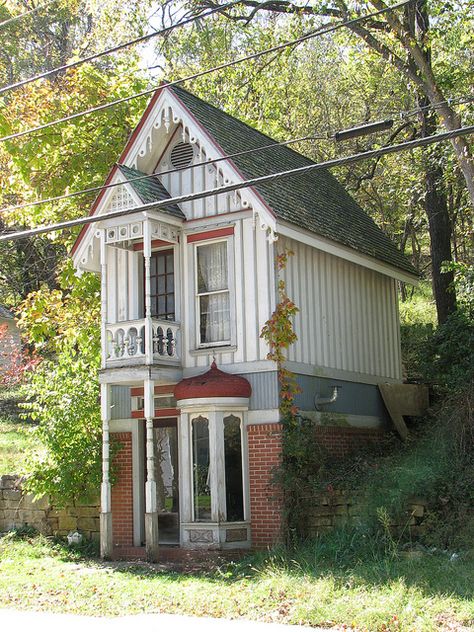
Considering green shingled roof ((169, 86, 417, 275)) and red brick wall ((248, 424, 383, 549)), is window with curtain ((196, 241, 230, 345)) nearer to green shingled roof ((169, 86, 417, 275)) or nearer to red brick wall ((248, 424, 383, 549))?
green shingled roof ((169, 86, 417, 275))

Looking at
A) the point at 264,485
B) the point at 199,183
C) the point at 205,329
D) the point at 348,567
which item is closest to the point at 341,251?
the point at 199,183

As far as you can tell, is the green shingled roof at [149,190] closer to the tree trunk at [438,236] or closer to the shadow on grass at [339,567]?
the shadow on grass at [339,567]

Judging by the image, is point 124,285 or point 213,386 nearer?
point 213,386

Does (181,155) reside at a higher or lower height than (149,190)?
higher

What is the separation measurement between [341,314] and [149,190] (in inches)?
198

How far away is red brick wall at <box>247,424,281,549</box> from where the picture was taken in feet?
52.0

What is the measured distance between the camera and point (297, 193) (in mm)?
19016

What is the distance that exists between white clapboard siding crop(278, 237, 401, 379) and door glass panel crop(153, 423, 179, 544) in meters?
3.24

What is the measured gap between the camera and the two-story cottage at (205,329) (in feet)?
53.5

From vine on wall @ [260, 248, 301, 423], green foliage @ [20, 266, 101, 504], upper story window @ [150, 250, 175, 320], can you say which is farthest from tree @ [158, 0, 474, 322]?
green foliage @ [20, 266, 101, 504]

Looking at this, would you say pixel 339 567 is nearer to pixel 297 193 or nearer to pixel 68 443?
pixel 68 443

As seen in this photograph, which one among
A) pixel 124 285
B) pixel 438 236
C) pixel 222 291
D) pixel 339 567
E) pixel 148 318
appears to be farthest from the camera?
pixel 438 236

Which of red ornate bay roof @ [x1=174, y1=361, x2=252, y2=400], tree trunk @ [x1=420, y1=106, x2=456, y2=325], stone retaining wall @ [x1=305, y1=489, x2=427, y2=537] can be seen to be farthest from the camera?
tree trunk @ [x1=420, y1=106, x2=456, y2=325]

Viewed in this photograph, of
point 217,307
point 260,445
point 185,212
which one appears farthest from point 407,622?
A: point 185,212
